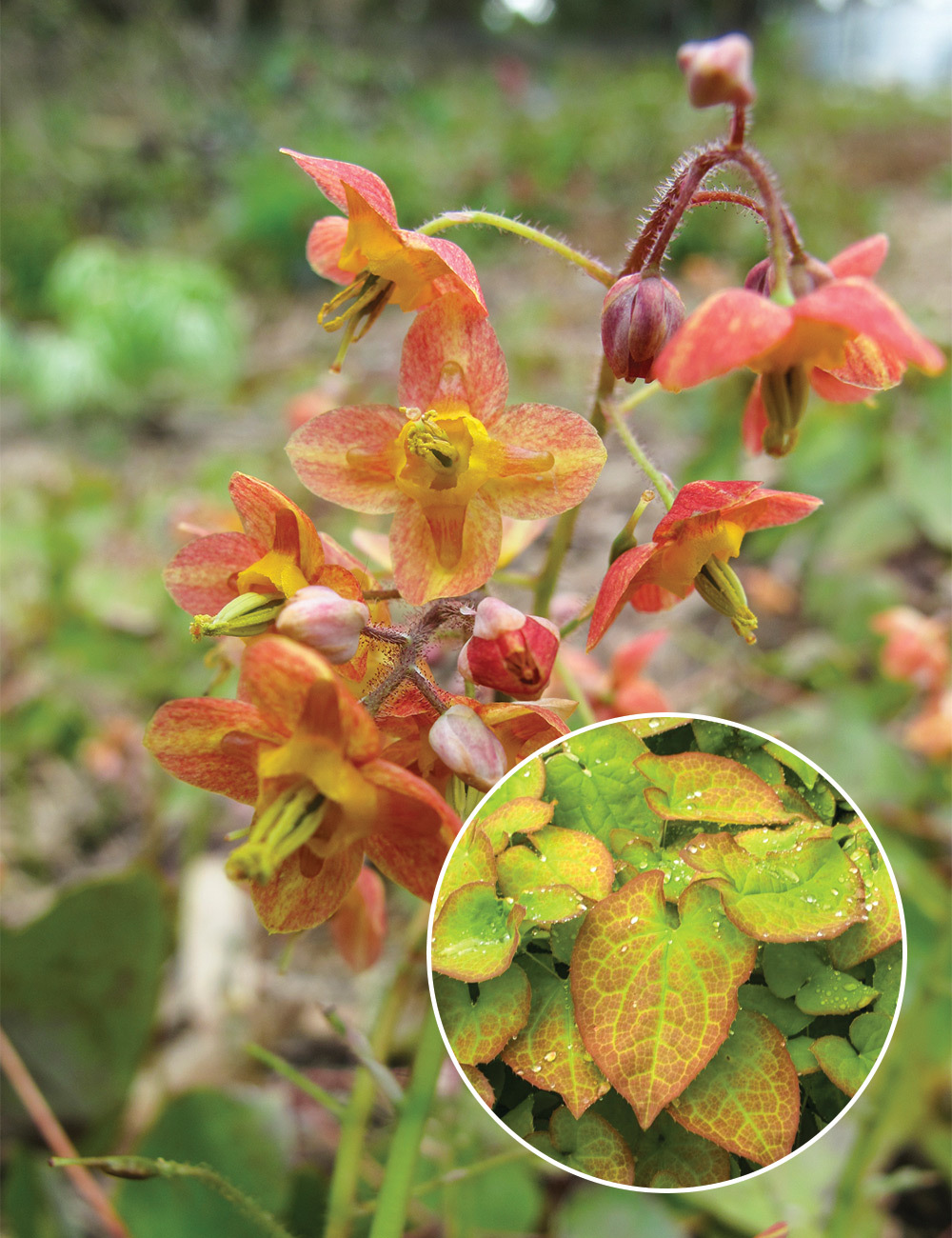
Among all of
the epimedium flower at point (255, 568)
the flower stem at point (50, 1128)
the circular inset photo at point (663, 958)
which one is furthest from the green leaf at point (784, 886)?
the flower stem at point (50, 1128)

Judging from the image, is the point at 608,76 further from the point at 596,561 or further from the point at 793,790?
the point at 793,790

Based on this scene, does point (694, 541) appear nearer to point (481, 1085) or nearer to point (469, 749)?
point (469, 749)

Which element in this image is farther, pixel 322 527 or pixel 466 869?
pixel 322 527

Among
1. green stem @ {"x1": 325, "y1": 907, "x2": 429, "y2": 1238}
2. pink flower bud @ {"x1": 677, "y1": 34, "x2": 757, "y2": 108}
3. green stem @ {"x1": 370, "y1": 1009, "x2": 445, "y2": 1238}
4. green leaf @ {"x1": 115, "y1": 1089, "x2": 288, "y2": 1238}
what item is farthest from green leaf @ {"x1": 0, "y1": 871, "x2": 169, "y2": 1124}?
pink flower bud @ {"x1": 677, "y1": 34, "x2": 757, "y2": 108}

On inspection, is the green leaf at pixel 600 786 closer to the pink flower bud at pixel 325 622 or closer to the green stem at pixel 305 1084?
the pink flower bud at pixel 325 622

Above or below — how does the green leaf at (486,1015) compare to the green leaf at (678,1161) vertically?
above

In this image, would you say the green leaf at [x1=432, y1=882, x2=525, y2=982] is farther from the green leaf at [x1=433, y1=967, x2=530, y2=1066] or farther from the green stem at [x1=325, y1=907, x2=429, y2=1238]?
the green stem at [x1=325, y1=907, x2=429, y2=1238]

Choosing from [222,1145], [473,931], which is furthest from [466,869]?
[222,1145]
